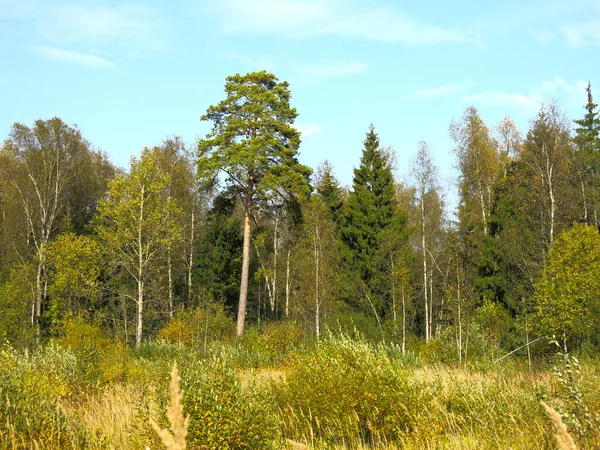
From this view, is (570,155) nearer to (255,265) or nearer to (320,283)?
(320,283)

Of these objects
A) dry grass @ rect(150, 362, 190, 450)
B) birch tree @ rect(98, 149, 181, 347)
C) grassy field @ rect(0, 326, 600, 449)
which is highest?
birch tree @ rect(98, 149, 181, 347)

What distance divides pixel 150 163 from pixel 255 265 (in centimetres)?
1677

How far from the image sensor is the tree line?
23.1 meters

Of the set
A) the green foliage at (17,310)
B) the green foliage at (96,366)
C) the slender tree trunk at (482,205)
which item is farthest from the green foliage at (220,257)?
the green foliage at (96,366)

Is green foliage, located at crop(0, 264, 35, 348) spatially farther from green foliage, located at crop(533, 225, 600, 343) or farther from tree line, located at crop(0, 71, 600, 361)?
green foliage, located at crop(533, 225, 600, 343)

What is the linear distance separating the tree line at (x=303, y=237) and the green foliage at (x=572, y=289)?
0.06 meters

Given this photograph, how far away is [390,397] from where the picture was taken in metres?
8.47

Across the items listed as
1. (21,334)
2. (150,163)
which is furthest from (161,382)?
(150,163)

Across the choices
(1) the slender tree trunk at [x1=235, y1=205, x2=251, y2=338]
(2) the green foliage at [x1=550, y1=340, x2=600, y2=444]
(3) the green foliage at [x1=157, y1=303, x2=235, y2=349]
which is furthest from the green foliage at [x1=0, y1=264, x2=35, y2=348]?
(2) the green foliage at [x1=550, y1=340, x2=600, y2=444]

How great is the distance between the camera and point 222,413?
6895 mm

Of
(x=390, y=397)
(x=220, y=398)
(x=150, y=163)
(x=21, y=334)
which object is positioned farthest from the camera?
(x=150, y=163)

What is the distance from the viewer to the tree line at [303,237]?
2308cm

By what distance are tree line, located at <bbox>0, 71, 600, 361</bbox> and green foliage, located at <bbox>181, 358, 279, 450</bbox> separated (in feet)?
43.5

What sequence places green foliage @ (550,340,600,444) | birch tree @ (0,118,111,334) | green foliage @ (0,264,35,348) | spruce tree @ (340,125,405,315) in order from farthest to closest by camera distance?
birch tree @ (0,118,111,334) < spruce tree @ (340,125,405,315) < green foliage @ (0,264,35,348) < green foliage @ (550,340,600,444)
